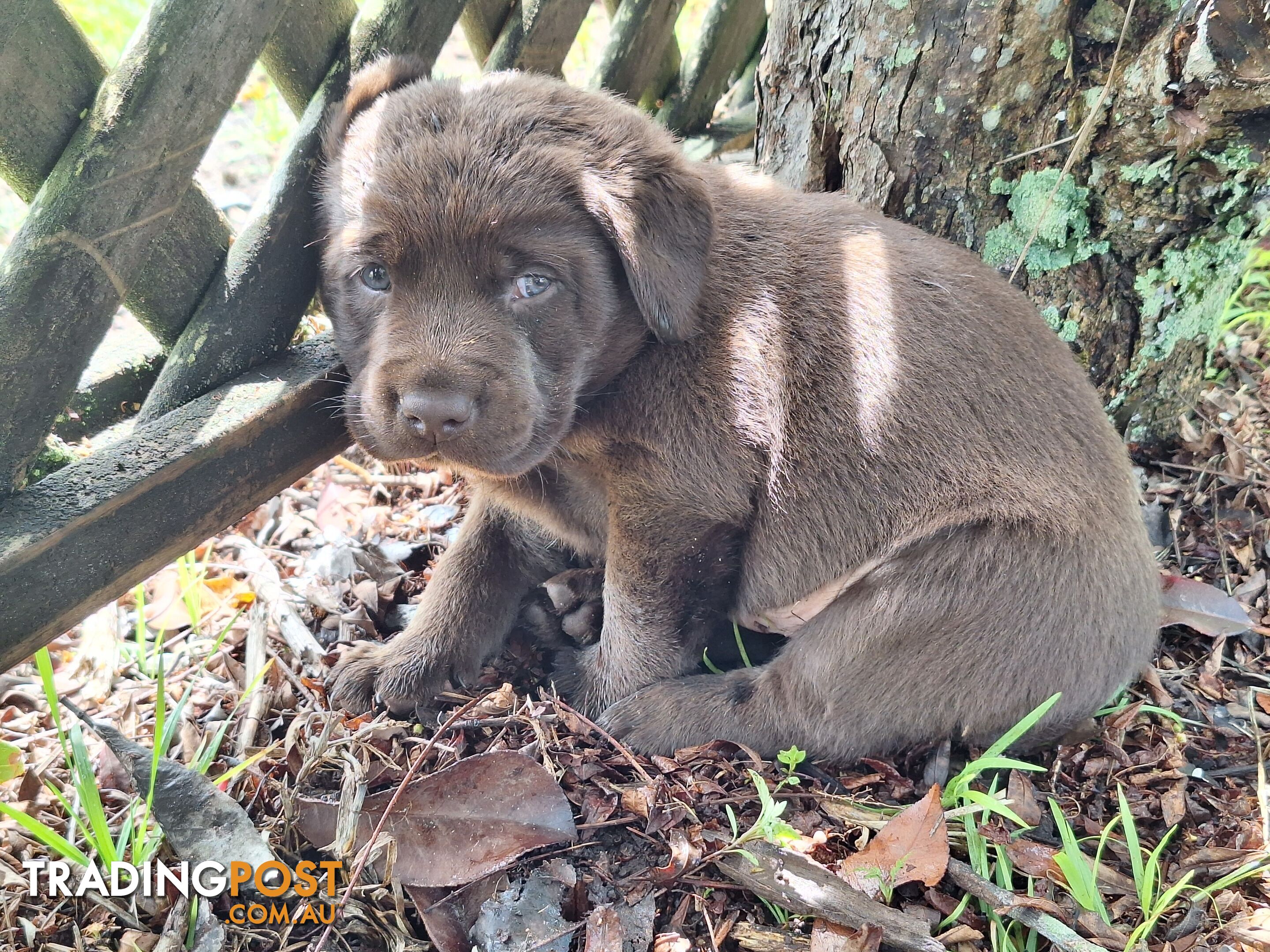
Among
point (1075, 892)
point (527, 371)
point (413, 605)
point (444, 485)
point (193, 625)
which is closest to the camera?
point (1075, 892)

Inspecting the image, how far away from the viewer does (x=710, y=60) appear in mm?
4504

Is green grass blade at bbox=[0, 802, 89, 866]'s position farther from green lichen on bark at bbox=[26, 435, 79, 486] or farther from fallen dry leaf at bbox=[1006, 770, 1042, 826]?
fallen dry leaf at bbox=[1006, 770, 1042, 826]

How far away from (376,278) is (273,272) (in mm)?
417

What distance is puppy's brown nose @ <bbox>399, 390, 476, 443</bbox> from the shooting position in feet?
7.93

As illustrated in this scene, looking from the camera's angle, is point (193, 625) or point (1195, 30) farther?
point (193, 625)

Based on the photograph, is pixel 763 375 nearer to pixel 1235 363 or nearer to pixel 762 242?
pixel 762 242

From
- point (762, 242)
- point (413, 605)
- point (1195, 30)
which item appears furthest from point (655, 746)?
point (1195, 30)

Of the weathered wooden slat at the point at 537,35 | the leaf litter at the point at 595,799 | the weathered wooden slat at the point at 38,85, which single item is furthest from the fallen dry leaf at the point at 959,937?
the weathered wooden slat at the point at 537,35

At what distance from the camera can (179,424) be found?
2660 millimetres

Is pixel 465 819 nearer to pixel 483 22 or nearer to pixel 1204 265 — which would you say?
pixel 483 22

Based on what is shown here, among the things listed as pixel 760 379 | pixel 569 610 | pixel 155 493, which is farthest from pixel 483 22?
pixel 569 610

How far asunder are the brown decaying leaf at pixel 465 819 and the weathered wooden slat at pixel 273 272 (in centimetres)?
128

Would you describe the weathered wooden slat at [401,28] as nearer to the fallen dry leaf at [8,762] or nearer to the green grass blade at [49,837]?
the fallen dry leaf at [8,762]

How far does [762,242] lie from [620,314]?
55 cm
